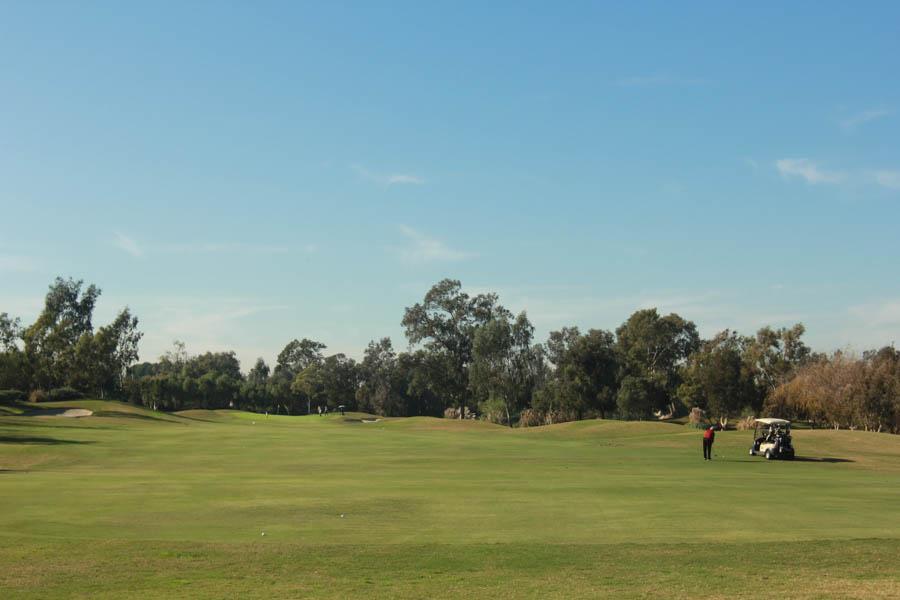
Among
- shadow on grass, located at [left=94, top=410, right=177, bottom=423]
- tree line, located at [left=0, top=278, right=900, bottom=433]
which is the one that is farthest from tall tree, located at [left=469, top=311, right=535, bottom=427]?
shadow on grass, located at [left=94, top=410, right=177, bottom=423]

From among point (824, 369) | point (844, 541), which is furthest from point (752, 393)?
point (844, 541)

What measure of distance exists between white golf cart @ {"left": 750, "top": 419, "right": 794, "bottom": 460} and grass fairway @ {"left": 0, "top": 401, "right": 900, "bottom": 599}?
4319 mm

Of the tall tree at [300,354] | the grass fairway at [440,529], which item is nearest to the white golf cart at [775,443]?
the grass fairway at [440,529]

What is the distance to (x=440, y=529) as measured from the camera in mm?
15992

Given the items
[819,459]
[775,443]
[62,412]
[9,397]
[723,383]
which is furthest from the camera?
[723,383]

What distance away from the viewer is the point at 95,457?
Result: 115 ft

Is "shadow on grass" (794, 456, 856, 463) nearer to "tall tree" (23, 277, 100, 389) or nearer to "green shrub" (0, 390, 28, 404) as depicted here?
"green shrub" (0, 390, 28, 404)

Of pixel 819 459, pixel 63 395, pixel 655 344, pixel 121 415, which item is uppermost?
pixel 655 344

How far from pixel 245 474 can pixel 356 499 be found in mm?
9548

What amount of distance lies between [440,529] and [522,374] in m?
84.3

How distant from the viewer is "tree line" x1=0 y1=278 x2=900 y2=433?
72.9 m

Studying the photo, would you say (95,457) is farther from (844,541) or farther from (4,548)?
(844,541)

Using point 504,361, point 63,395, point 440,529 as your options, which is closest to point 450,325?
point 504,361

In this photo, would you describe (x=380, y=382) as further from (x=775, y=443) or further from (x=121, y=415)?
(x=775, y=443)
